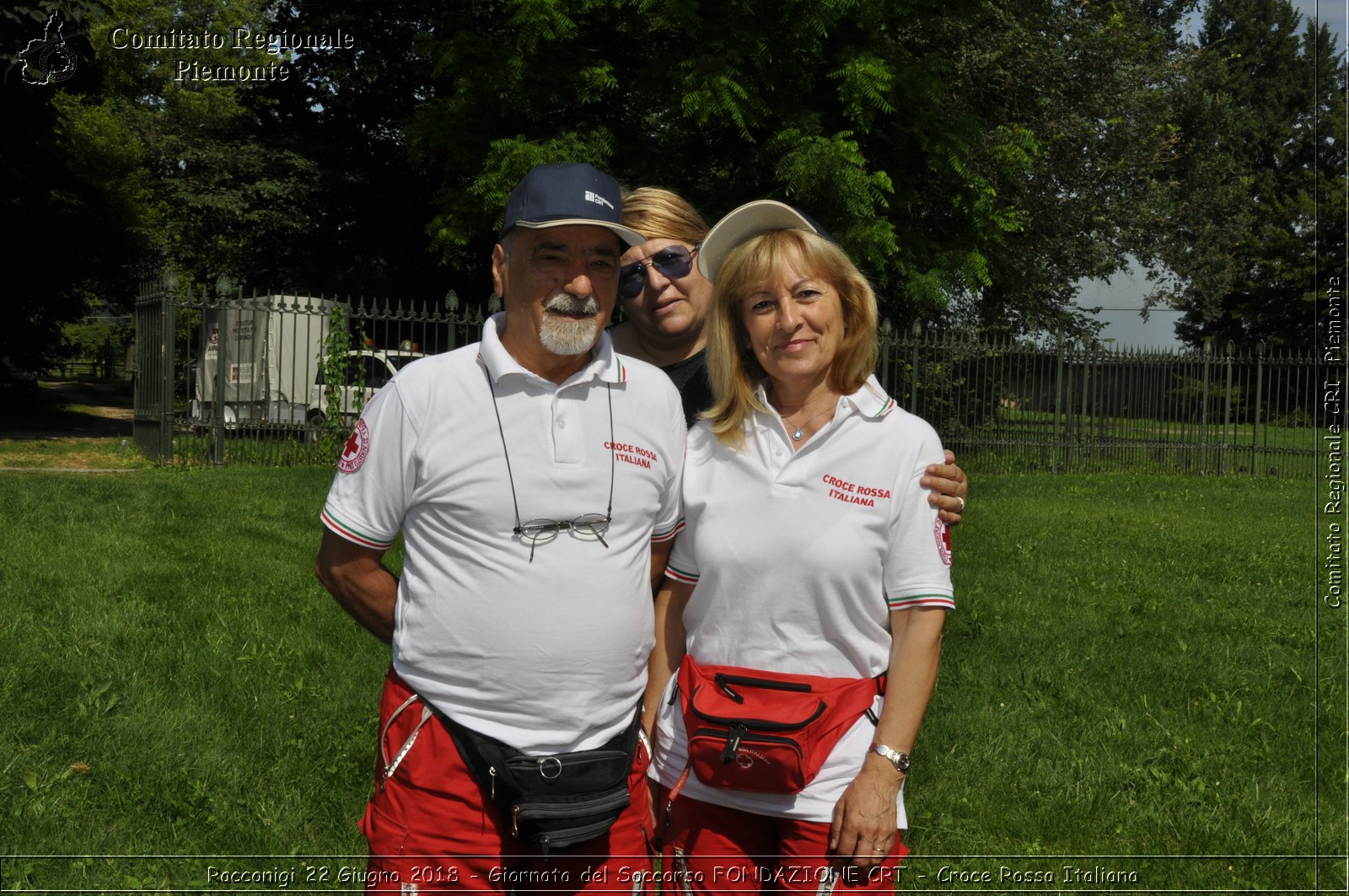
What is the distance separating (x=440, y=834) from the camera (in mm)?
2547

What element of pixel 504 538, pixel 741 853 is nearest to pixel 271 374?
pixel 504 538

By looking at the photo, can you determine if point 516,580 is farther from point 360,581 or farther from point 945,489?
point 945,489

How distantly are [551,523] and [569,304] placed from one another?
1.66ft

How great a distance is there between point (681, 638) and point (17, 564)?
6366 mm

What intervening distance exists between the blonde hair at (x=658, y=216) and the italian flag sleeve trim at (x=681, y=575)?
1053 millimetres

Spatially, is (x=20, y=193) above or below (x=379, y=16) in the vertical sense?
below

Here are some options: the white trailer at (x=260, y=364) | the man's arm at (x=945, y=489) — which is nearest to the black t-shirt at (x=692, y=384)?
the man's arm at (x=945, y=489)

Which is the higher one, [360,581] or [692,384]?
[692,384]

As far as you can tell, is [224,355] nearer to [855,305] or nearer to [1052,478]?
[1052,478]

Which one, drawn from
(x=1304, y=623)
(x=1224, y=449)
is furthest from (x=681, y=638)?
(x=1224, y=449)

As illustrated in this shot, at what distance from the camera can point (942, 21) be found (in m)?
21.1

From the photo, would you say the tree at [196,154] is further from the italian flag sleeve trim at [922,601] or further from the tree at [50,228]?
the italian flag sleeve trim at [922,601]

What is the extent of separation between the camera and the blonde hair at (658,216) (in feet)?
11.1

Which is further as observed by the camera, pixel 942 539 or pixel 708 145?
pixel 708 145
